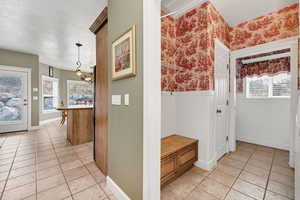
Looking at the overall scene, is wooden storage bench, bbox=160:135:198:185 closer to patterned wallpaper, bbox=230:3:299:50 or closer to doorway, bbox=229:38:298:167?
doorway, bbox=229:38:298:167

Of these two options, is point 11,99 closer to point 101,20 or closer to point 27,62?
point 27,62

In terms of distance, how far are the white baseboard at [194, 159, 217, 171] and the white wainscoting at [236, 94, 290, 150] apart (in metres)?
1.93

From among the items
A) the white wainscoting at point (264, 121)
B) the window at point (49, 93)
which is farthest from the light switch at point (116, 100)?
the window at point (49, 93)

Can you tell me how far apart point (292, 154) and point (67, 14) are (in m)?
4.88

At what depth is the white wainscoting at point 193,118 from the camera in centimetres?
210

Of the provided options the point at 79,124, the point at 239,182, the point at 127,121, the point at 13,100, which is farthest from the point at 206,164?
the point at 13,100

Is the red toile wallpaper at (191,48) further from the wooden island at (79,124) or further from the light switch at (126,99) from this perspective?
the wooden island at (79,124)

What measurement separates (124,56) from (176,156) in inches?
60.3

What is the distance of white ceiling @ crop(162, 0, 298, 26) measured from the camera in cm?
213

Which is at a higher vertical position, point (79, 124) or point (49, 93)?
point (49, 93)

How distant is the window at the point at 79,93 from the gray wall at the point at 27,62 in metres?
2.52

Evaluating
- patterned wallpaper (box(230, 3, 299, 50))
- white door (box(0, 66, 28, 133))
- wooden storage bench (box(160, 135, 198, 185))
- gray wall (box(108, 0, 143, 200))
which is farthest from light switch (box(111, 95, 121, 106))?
white door (box(0, 66, 28, 133))

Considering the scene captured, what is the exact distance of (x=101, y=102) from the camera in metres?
2.02

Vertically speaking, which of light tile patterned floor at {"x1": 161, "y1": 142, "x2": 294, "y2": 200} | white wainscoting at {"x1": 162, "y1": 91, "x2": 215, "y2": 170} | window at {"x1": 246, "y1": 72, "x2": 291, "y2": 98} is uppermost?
window at {"x1": 246, "y1": 72, "x2": 291, "y2": 98}
